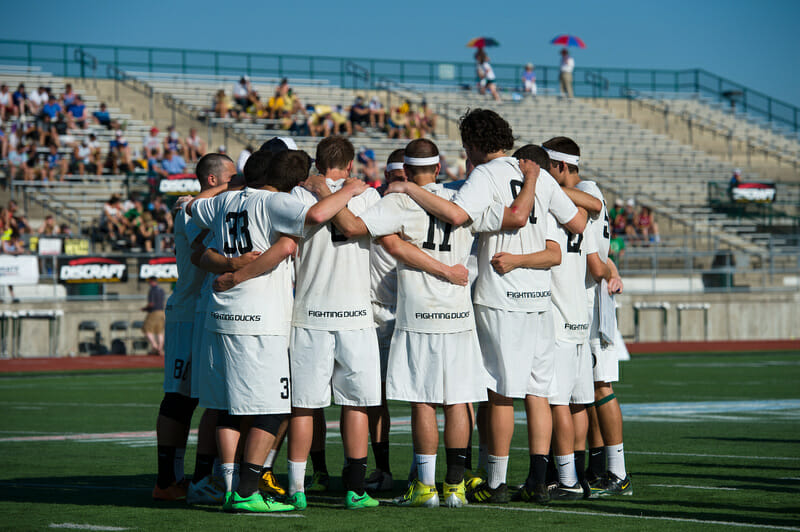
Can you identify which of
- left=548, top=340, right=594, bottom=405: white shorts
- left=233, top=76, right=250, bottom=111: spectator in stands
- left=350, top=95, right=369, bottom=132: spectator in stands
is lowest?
left=548, top=340, right=594, bottom=405: white shorts

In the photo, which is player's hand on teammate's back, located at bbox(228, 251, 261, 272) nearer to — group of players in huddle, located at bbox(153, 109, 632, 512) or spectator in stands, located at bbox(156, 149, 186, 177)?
group of players in huddle, located at bbox(153, 109, 632, 512)

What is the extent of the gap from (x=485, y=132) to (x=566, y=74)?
3986 cm

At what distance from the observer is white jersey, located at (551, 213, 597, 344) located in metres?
7.52

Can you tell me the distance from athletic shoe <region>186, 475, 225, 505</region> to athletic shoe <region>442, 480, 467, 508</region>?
1.40 m

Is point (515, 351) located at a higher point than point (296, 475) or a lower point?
higher

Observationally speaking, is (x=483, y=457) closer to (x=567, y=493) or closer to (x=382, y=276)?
(x=567, y=493)

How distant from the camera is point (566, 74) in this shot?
46.1m

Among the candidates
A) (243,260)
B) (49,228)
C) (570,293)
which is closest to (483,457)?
(570,293)

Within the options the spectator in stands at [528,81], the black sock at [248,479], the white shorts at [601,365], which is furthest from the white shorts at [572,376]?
the spectator in stands at [528,81]

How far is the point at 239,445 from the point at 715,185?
107 feet

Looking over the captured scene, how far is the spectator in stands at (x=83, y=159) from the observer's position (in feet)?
97.2

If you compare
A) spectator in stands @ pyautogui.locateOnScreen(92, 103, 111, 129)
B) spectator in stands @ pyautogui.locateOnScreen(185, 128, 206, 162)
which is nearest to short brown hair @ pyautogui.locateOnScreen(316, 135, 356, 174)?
spectator in stands @ pyautogui.locateOnScreen(185, 128, 206, 162)

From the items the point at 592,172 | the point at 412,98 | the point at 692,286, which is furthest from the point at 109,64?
the point at 692,286

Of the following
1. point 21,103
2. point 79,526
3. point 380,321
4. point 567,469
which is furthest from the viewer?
point 21,103
